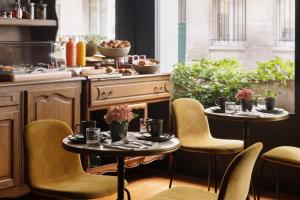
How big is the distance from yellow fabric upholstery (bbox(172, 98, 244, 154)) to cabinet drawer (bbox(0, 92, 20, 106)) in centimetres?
130

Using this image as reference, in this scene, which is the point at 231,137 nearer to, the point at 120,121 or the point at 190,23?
the point at 190,23

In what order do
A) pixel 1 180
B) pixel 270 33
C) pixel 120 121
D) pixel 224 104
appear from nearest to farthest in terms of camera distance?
pixel 120 121 < pixel 1 180 < pixel 224 104 < pixel 270 33

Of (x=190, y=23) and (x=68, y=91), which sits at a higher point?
(x=190, y=23)

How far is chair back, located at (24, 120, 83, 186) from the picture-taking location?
3299 mm

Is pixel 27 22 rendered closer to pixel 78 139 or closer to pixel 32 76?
pixel 32 76

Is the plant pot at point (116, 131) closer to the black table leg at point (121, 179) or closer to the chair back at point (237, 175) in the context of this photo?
the black table leg at point (121, 179)

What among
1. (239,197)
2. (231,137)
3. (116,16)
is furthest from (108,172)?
(239,197)

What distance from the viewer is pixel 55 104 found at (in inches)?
170

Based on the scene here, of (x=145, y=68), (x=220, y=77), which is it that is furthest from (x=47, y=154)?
(x=220, y=77)

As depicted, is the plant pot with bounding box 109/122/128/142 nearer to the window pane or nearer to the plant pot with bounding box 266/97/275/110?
the plant pot with bounding box 266/97/275/110

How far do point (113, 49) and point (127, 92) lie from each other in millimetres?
474

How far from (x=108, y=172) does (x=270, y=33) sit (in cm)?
195

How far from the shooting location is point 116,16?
5805mm

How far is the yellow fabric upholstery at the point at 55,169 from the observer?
318 cm
